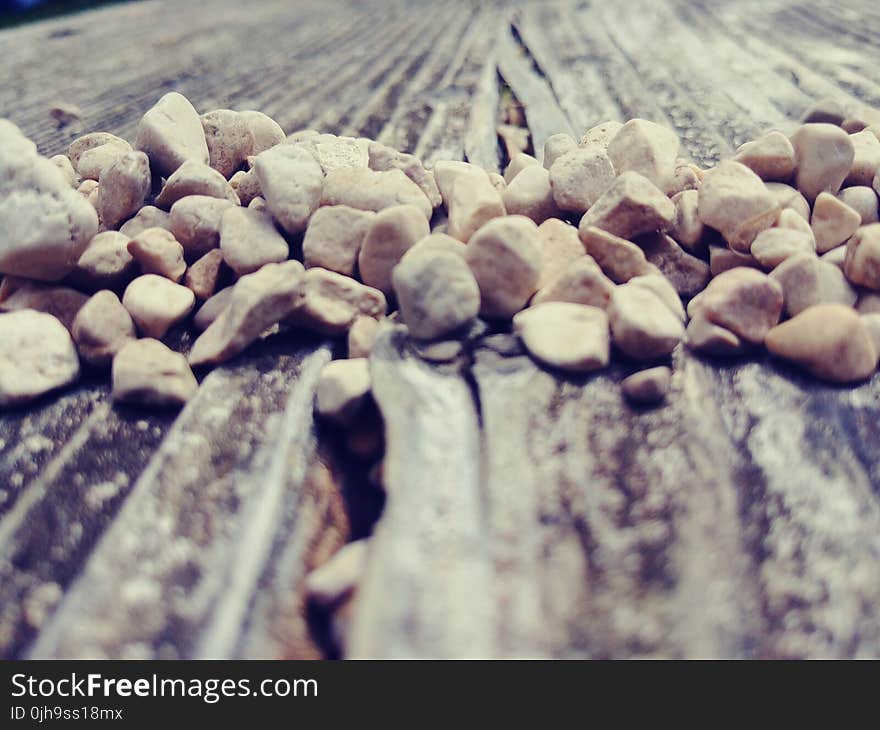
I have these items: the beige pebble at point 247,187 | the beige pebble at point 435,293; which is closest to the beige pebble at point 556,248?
the beige pebble at point 435,293

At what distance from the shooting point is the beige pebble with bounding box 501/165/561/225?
3.31 ft

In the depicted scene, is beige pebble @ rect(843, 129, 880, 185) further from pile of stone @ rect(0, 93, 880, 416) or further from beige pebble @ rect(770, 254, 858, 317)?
beige pebble @ rect(770, 254, 858, 317)

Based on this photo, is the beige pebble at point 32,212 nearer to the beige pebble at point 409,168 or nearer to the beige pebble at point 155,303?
the beige pebble at point 155,303

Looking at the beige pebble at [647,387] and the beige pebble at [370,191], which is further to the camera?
the beige pebble at [370,191]

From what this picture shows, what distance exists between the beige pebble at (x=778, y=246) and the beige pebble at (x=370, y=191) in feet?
1.49

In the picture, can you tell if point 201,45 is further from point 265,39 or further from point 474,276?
point 474,276

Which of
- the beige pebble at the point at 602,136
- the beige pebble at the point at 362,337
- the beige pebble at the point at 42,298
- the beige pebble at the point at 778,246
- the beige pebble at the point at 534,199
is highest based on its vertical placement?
the beige pebble at the point at 602,136

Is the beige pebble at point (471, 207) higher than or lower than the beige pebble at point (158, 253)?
higher

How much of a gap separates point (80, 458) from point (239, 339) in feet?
0.74

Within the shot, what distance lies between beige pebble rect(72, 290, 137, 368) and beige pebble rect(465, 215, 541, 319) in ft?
1.52

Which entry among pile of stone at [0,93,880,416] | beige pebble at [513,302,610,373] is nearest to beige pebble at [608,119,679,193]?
pile of stone at [0,93,880,416]

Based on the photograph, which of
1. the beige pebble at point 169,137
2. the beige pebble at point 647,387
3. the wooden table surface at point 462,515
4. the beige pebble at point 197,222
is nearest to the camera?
the wooden table surface at point 462,515

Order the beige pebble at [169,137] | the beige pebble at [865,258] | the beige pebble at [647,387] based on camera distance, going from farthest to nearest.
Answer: the beige pebble at [169,137], the beige pebble at [865,258], the beige pebble at [647,387]

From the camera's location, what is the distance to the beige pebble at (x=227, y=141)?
1.13 metres
